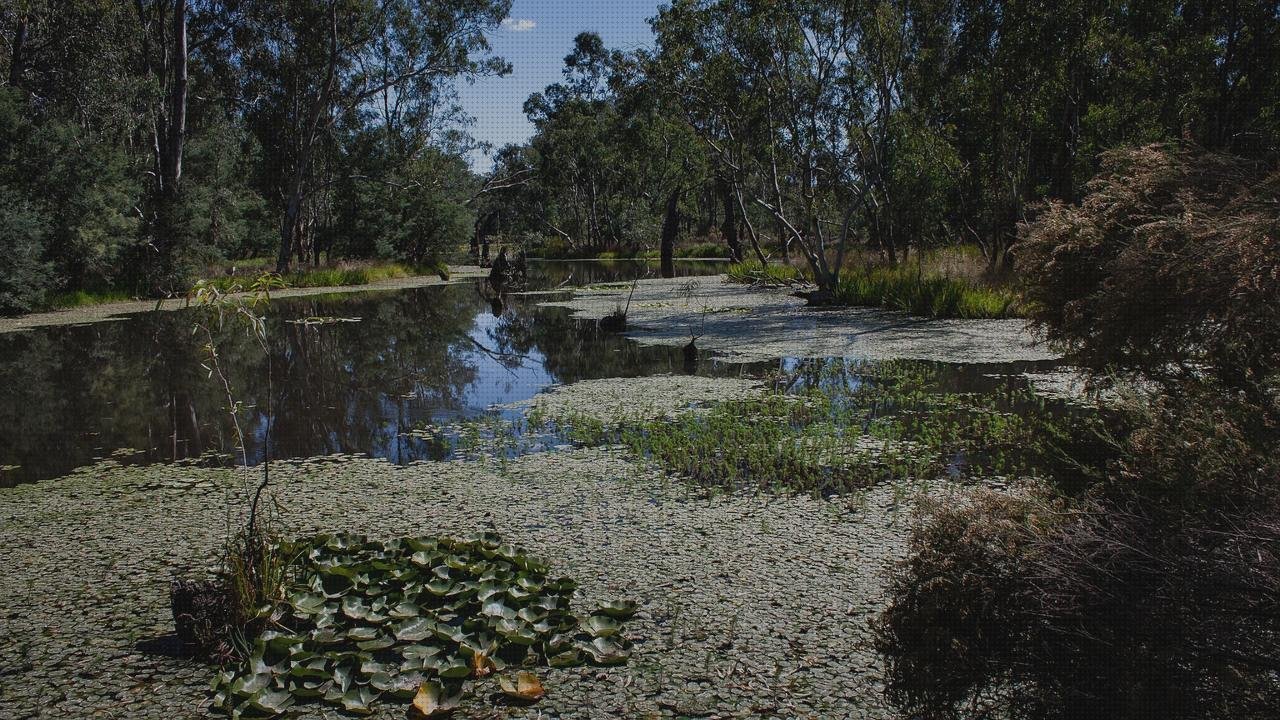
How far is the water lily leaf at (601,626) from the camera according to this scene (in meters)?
3.24

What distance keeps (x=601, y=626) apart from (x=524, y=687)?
517 mm

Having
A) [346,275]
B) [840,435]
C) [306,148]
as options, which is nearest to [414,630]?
[840,435]

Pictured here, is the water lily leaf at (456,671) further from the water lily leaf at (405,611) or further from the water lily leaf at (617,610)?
the water lily leaf at (617,610)

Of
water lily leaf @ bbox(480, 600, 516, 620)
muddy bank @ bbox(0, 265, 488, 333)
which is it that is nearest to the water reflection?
muddy bank @ bbox(0, 265, 488, 333)

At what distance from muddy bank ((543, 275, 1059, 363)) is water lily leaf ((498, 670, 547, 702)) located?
22.6 ft

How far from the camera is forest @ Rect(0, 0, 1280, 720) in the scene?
2.21 m

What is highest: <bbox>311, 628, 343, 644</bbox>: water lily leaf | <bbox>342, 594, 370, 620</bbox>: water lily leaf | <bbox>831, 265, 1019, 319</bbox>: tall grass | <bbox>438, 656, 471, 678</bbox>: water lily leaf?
<bbox>831, 265, 1019, 319</bbox>: tall grass

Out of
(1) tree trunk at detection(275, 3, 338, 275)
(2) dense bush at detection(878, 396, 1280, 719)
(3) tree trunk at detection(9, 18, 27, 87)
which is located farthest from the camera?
(1) tree trunk at detection(275, 3, 338, 275)

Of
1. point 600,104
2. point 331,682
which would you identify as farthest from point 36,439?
point 600,104

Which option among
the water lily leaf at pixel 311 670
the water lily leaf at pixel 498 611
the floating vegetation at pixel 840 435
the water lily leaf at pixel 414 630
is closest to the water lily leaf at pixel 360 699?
the water lily leaf at pixel 311 670

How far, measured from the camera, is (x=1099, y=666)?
6.40 ft

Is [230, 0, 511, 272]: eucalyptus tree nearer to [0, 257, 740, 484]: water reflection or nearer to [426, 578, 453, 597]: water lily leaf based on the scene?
[0, 257, 740, 484]: water reflection

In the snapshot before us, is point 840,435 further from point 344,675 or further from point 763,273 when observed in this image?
point 763,273

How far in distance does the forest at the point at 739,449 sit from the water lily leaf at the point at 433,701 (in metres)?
0.01
